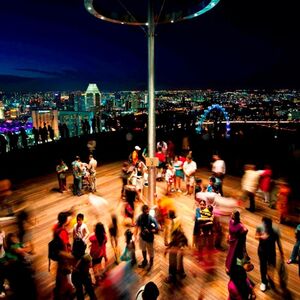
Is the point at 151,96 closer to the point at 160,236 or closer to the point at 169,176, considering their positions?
the point at 160,236

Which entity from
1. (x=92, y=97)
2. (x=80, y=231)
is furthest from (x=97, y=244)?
(x=92, y=97)

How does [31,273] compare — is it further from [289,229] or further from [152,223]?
[289,229]

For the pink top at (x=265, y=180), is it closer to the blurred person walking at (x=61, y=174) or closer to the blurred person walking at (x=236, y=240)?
the blurred person walking at (x=236, y=240)

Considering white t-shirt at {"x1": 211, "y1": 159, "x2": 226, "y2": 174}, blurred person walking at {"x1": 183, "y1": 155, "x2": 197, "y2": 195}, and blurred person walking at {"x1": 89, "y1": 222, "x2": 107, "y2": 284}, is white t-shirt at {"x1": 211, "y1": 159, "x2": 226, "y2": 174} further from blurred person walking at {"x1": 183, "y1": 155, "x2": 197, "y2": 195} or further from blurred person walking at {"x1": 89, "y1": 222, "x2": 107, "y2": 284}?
blurred person walking at {"x1": 89, "y1": 222, "x2": 107, "y2": 284}

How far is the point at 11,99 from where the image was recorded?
270 feet

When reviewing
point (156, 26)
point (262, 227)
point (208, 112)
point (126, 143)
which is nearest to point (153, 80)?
point (156, 26)

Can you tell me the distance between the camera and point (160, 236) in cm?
739

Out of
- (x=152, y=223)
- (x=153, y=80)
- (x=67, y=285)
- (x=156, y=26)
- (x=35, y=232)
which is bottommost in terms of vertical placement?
(x=35, y=232)

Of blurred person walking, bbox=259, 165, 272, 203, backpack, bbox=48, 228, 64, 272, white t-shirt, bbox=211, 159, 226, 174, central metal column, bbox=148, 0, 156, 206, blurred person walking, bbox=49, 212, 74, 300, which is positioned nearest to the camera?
blurred person walking, bbox=49, 212, 74, 300

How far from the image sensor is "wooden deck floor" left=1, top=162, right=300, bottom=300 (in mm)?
5414

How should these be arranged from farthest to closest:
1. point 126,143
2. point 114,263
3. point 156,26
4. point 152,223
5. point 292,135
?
point 126,143
point 292,135
point 156,26
point 114,263
point 152,223

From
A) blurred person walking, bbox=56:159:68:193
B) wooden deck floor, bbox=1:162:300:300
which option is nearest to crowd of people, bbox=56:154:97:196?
blurred person walking, bbox=56:159:68:193

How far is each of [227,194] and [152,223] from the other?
5224 millimetres

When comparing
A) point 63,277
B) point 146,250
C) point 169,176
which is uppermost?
point 169,176
